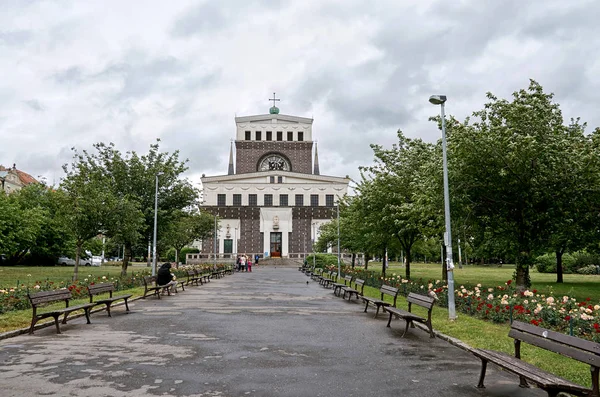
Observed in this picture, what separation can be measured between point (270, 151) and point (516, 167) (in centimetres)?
6994

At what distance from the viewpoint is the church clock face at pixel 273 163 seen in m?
86.7

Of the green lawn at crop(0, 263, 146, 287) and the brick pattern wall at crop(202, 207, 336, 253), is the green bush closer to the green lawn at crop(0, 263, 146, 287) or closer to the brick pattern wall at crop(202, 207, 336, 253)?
the brick pattern wall at crop(202, 207, 336, 253)

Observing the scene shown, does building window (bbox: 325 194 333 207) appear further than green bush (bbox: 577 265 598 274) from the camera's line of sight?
Yes

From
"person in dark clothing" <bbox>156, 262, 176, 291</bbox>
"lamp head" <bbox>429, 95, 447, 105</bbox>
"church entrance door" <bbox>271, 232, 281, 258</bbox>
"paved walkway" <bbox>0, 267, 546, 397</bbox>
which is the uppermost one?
"lamp head" <bbox>429, 95, 447, 105</bbox>

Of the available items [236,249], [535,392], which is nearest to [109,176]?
[535,392]

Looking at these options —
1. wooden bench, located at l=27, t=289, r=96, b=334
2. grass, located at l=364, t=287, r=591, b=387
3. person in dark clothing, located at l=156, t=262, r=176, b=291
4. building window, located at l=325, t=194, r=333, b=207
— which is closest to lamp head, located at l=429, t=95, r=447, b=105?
grass, located at l=364, t=287, r=591, b=387

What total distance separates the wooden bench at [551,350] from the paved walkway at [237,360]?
426mm

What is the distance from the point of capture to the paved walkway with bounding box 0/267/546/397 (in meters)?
6.85

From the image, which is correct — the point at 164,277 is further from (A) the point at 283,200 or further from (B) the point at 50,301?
(A) the point at 283,200

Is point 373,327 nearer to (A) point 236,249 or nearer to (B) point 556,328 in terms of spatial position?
(B) point 556,328

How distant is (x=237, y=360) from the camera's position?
8.62 metres

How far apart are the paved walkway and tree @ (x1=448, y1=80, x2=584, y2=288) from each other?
7.74m

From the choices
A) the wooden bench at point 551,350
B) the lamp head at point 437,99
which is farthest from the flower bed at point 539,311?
the lamp head at point 437,99

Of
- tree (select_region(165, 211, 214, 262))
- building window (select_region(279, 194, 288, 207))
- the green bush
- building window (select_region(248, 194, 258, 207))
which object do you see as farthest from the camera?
building window (select_region(279, 194, 288, 207))
